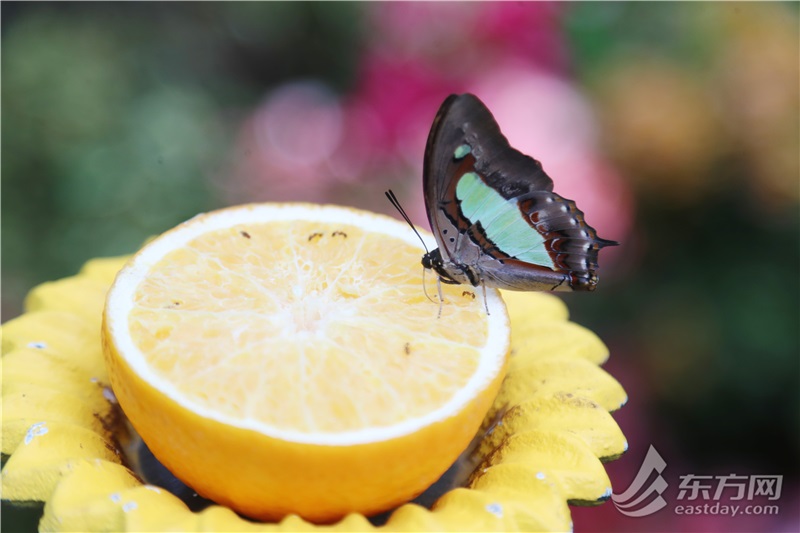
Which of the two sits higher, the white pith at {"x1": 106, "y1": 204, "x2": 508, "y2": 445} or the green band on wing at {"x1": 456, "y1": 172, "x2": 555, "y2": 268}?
the green band on wing at {"x1": 456, "y1": 172, "x2": 555, "y2": 268}

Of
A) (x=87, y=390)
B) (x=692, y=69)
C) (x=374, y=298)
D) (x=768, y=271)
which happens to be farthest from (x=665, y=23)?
(x=87, y=390)

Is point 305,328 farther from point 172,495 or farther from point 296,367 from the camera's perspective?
point 172,495

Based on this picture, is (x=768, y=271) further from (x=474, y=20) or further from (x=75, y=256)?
(x=75, y=256)

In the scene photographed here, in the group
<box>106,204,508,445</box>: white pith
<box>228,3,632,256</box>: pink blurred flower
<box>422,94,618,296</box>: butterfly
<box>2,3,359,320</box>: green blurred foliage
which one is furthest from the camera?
<box>2,3,359,320</box>: green blurred foliage

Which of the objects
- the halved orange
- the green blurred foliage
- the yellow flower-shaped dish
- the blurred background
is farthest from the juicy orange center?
the green blurred foliage

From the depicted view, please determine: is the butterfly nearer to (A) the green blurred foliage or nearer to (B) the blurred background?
(B) the blurred background

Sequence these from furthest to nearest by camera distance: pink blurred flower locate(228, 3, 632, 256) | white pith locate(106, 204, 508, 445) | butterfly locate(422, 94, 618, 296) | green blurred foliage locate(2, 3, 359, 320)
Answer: green blurred foliage locate(2, 3, 359, 320)
pink blurred flower locate(228, 3, 632, 256)
butterfly locate(422, 94, 618, 296)
white pith locate(106, 204, 508, 445)

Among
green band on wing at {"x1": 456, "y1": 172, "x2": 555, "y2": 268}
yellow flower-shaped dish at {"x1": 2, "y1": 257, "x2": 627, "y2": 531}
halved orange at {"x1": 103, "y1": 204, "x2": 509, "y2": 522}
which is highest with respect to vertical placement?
green band on wing at {"x1": 456, "y1": 172, "x2": 555, "y2": 268}
